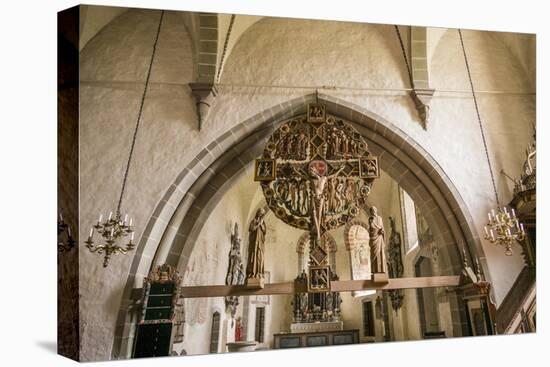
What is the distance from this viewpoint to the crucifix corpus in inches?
246

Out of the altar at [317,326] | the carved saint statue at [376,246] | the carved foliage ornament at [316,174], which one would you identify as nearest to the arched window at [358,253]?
the altar at [317,326]

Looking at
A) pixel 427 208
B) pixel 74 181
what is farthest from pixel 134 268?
pixel 427 208

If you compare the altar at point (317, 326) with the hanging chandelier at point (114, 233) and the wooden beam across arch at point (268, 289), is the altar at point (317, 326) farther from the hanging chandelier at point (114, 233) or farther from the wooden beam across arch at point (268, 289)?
the hanging chandelier at point (114, 233)

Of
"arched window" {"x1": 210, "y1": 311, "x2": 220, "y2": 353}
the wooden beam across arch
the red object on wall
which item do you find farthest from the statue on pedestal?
the wooden beam across arch

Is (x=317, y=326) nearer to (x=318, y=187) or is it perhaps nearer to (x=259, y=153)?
(x=259, y=153)

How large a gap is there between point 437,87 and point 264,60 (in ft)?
8.56

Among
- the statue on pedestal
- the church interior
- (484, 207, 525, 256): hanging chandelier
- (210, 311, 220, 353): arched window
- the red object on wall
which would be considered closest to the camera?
the church interior

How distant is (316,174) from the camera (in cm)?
630

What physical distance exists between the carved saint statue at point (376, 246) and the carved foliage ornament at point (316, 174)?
0.31m

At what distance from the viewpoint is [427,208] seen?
7.31m

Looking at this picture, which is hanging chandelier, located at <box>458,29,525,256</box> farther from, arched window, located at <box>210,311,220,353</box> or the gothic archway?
arched window, located at <box>210,311,220,353</box>

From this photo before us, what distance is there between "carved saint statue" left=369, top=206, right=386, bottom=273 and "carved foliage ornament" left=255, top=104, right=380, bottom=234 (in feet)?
1.02

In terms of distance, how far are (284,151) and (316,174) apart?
554mm

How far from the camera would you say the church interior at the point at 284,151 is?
573 cm
